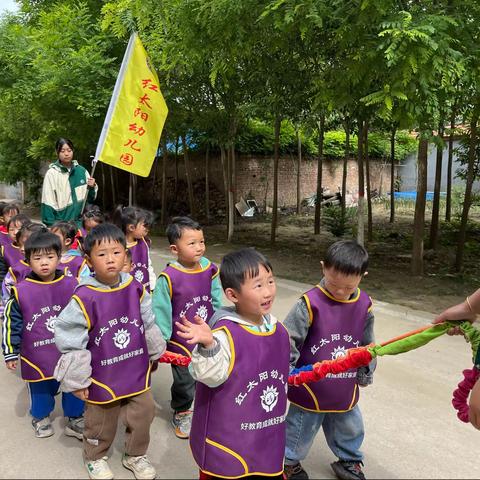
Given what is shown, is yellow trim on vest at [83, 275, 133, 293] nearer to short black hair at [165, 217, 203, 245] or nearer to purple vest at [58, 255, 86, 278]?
short black hair at [165, 217, 203, 245]

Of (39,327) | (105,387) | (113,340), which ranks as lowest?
(105,387)

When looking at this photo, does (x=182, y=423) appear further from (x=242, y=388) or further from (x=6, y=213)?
(x=6, y=213)

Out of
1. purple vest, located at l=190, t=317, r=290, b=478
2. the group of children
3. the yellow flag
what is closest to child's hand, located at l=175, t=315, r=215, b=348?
the group of children

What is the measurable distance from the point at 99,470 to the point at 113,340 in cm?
71

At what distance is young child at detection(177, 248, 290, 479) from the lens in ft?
6.28

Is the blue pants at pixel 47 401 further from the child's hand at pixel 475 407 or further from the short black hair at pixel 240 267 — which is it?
the child's hand at pixel 475 407

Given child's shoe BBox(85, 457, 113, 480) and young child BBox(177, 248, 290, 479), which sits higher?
young child BBox(177, 248, 290, 479)

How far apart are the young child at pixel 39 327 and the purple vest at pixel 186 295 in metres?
0.69

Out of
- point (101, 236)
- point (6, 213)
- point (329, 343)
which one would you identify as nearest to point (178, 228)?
point (101, 236)

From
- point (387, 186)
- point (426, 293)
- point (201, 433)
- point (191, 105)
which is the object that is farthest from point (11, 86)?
point (387, 186)

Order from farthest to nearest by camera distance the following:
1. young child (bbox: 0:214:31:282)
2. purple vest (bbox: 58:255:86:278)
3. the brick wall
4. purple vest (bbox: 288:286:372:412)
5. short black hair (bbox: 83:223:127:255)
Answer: the brick wall, young child (bbox: 0:214:31:282), purple vest (bbox: 58:255:86:278), short black hair (bbox: 83:223:127:255), purple vest (bbox: 288:286:372:412)

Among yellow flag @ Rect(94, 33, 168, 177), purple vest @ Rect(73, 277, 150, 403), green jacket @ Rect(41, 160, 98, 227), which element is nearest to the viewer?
purple vest @ Rect(73, 277, 150, 403)

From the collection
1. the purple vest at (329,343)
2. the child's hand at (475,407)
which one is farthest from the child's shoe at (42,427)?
the child's hand at (475,407)

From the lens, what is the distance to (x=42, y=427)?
3148mm
